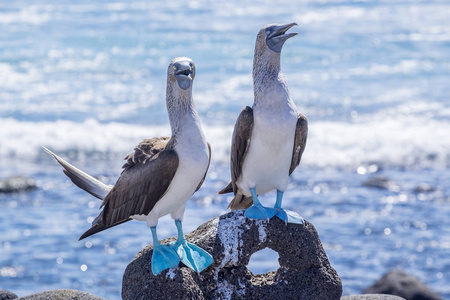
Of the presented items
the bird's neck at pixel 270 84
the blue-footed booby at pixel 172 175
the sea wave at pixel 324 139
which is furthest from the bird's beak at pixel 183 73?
the sea wave at pixel 324 139

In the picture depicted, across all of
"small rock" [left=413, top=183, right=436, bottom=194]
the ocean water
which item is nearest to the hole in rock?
the ocean water

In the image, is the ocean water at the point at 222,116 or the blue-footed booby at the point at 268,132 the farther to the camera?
the ocean water at the point at 222,116

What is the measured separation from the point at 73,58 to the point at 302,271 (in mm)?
26155

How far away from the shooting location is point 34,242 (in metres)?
14.5

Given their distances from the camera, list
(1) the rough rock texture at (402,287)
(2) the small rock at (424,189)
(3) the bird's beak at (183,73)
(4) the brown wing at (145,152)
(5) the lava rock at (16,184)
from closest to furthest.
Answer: (3) the bird's beak at (183,73) < (4) the brown wing at (145,152) < (1) the rough rock texture at (402,287) < (2) the small rock at (424,189) < (5) the lava rock at (16,184)

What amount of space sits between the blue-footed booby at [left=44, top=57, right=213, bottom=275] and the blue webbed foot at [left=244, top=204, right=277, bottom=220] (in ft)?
1.82

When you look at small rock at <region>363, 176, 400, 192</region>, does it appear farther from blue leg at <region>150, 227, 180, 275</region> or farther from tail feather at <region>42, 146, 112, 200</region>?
blue leg at <region>150, 227, 180, 275</region>

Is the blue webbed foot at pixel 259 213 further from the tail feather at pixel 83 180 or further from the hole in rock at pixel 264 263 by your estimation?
the hole in rock at pixel 264 263

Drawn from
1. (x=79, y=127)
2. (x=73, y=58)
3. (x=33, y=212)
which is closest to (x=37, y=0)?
(x=73, y=58)

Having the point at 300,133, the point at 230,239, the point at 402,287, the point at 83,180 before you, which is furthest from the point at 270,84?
the point at 402,287

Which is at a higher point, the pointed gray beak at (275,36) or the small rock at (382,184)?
the pointed gray beak at (275,36)

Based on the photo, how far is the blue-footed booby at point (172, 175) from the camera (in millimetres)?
6824

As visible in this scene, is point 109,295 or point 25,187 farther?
point 25,187

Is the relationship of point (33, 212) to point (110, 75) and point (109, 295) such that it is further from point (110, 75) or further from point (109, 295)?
point (110, 75)
